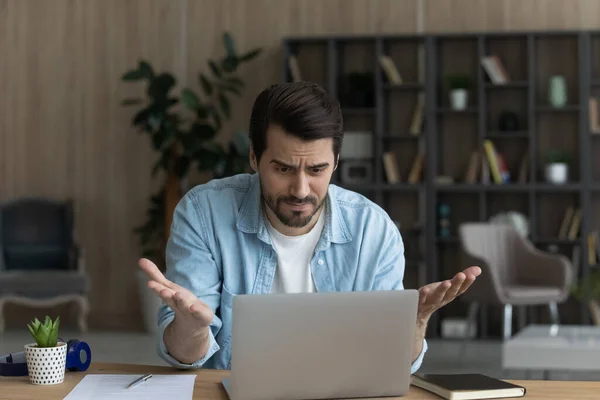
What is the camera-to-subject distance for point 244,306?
5.45 feet

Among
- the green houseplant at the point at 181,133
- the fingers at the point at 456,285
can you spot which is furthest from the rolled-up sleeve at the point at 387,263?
the green houseplant at the point at 181,133

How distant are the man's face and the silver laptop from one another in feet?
1.65

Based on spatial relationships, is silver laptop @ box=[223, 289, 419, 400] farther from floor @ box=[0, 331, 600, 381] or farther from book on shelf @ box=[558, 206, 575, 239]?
book on shelf @ box=[558, 206, 575, 239]

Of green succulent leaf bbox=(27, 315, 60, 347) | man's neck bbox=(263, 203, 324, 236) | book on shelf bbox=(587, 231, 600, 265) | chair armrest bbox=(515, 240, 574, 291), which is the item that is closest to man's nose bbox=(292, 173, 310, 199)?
man's neck bbox=(263, 203, 324, 236)

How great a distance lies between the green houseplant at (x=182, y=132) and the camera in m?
7.04

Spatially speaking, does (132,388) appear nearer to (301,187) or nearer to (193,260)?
(193,260)

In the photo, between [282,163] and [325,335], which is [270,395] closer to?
[325,335]

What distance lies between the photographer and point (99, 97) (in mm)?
7840

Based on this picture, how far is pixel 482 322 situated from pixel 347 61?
2286mm

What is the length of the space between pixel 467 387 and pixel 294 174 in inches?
25.1

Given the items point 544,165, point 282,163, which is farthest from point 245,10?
point 282,163

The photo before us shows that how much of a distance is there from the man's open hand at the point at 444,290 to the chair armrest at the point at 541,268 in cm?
459

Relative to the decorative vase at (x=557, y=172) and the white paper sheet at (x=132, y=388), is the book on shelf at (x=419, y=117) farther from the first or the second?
the white paper sheet at (x=132, y=388)

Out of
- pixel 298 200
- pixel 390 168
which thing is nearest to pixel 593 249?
pixel 390 168
